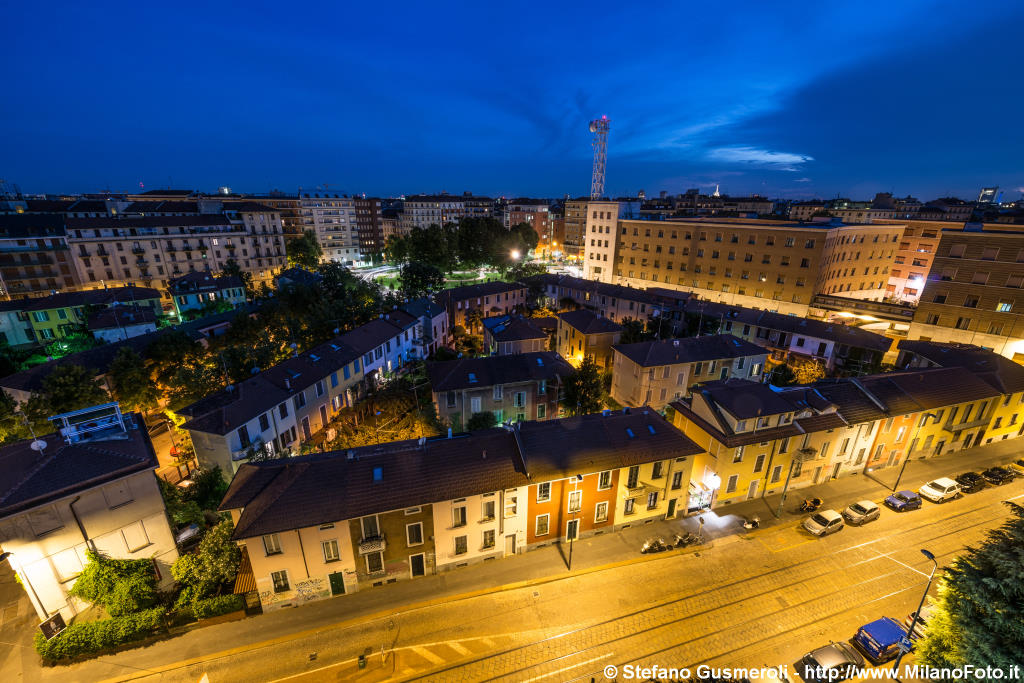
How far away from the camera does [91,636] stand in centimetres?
1961

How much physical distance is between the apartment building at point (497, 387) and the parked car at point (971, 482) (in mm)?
33783

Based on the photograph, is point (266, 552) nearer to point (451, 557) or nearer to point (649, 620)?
point (451, 557)

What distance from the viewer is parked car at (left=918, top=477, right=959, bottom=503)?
101 feet

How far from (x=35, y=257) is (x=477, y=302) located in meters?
75.6

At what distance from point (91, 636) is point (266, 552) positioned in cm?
866

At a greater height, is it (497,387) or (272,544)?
(497,387)

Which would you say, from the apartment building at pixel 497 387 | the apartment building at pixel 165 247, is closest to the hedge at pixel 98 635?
the apartment building at pixel 497 387

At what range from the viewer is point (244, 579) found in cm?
2211

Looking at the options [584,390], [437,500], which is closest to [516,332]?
[584,390]

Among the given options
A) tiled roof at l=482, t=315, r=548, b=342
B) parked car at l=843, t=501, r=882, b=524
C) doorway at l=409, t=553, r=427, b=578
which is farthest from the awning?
parked car at l=843, t=501, r=882, b=524

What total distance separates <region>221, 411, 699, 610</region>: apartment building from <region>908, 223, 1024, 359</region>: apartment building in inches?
2135

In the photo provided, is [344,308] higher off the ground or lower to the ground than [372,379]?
higher

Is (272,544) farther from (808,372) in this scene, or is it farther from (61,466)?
(808,372)

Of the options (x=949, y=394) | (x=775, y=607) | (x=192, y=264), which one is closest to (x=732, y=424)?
(x=775, y=607)
